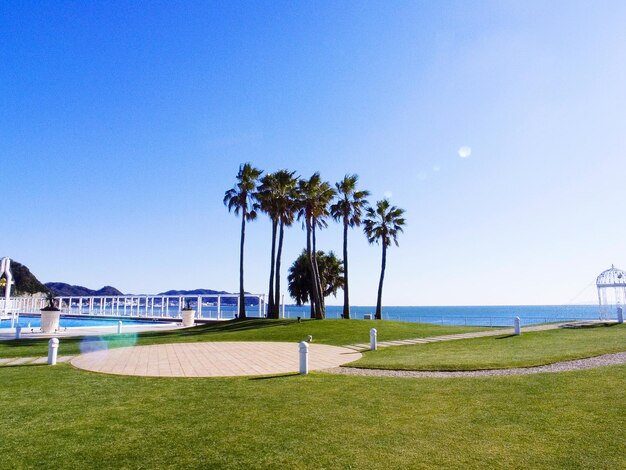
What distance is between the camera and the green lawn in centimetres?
1270

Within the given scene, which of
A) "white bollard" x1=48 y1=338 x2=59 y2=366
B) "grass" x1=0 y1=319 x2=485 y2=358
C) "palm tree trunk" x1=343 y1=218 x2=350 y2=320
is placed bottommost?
"grass" x1=0 y1=319 x2=485 y2=358

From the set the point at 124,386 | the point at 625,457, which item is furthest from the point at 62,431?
the point at 625,457

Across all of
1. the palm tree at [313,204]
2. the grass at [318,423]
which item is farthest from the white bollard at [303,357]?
the palm tree at [313,204]

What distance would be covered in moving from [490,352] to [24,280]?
159 metres

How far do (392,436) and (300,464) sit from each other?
1.70 meters

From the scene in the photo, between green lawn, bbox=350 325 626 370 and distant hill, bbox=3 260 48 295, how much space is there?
492 ft

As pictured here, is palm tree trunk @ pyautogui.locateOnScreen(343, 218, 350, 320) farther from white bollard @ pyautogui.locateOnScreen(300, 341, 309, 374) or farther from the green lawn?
white bollard @ pyautogui.locateOnScreen(300, 341, 309, 374)

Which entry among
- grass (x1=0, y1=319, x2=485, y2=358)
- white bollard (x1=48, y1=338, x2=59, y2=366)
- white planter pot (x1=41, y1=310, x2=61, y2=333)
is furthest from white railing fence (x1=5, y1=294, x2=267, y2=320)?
white bollard (x1=48, y1=338, x2=59, y2=366)

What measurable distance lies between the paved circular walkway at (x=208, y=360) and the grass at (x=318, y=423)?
1932 mm

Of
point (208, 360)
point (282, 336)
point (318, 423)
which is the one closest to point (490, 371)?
point (318, 423)

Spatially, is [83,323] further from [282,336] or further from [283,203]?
[282,336]

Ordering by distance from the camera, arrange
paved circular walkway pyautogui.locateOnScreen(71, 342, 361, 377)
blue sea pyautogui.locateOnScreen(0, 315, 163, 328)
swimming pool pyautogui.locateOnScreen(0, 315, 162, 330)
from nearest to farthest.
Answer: paved circular walkway pyautogui.locateOnScreen(71, 342, 361, 377) → blue sea pyautogui.locateOnScreen(0, 315, 163, 328) → swimming pool pyautogui.locateOnScreen(0, 315, 162, 330)

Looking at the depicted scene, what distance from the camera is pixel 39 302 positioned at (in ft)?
247

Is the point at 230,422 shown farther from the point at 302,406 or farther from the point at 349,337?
the point at 349,337
